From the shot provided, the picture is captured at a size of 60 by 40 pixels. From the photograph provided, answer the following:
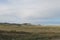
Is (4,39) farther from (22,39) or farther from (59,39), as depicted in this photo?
(59,39)

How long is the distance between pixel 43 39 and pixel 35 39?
1.25 m

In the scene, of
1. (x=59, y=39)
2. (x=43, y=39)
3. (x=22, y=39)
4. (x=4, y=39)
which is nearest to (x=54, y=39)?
(x=59, y=39)

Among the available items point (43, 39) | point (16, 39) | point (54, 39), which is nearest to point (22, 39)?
point (16, 39)

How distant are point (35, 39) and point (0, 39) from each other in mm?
5037

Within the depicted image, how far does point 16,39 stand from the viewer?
30.1 meters

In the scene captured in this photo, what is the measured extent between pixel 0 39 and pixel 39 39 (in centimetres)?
570

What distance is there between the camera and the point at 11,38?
30.8m

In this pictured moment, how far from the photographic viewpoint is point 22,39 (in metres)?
30.5

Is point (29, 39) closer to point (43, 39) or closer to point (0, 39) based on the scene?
point (43, 39)

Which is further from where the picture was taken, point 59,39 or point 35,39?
point 59,39

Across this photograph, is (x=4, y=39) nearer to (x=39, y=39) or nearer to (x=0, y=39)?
(x=0, y=39)

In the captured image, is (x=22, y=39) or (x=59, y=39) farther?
(x=59, y=39)

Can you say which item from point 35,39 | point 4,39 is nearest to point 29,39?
point 35,39

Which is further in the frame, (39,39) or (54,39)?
(54,39)
